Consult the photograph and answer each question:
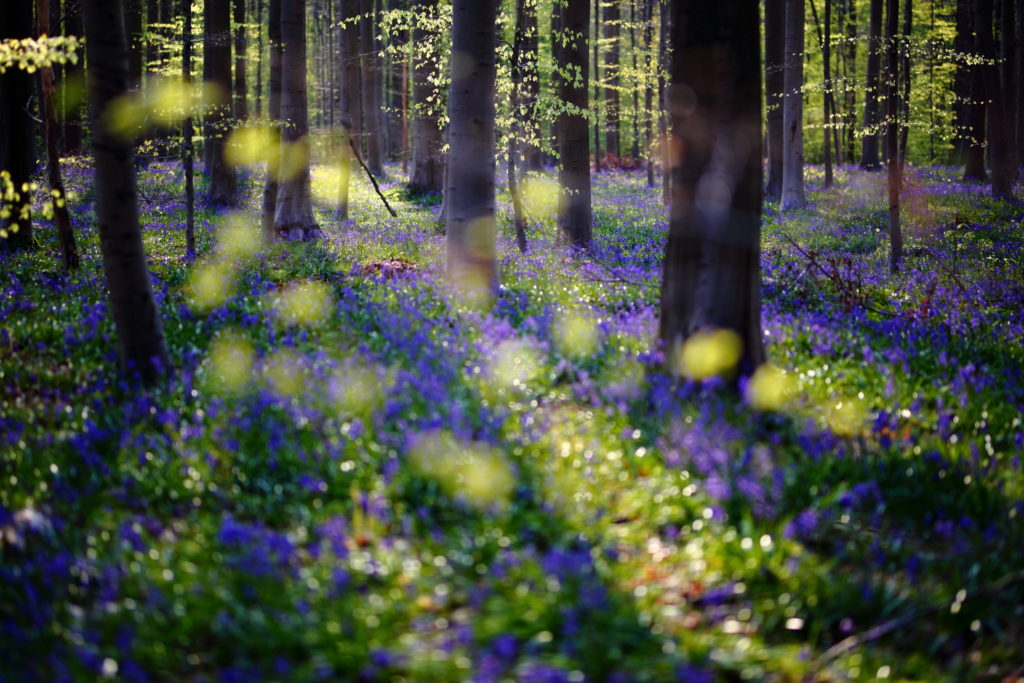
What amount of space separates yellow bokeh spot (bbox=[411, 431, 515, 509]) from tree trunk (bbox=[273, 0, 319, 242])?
11345 mm

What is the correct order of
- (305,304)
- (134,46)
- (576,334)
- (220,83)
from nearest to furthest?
(576,334) < (305,304) < (220,83) < (134,46)

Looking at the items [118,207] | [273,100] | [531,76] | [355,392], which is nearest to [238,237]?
[273,100]

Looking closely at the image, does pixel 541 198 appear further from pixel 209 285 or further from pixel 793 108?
pixel 209 285

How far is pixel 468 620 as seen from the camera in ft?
11.3

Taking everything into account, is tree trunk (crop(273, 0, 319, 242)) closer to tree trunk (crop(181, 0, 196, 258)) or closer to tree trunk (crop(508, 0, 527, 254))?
tree trunk (crop(181, 0, 196, 258))

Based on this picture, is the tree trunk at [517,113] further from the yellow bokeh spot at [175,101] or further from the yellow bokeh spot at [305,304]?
the yellow bokeh spot at [175,101]

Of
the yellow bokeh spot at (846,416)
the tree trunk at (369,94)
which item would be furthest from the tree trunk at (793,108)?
the yellow bokeh spot at (846,416)

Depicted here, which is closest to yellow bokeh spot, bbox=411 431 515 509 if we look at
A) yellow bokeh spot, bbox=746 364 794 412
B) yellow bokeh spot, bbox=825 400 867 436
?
yellow bokeh spot, bbox=746 364 794 412

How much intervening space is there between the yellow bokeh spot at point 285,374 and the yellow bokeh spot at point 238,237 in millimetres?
6583

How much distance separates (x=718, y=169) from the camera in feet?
19.4

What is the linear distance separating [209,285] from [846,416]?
8.16 metres

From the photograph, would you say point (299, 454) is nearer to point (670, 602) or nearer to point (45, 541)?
point (45, 541)

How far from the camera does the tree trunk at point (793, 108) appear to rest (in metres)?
23.0

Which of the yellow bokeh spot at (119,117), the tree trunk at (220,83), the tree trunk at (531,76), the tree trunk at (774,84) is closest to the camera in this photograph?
the yellow bokeh spot at (119,117)
